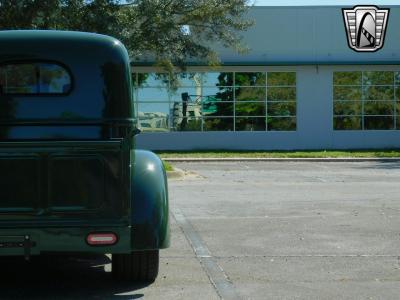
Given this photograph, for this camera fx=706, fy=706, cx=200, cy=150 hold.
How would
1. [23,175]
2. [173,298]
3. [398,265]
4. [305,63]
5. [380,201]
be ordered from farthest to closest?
1. [305,63]
2. [380,201]
3. [398,265]
4. [173,298]
5. [23,175]

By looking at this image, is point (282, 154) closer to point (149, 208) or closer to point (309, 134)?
point (309, 134)

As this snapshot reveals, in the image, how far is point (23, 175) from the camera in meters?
5.43

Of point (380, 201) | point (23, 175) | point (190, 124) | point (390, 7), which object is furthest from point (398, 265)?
point (390, 7)

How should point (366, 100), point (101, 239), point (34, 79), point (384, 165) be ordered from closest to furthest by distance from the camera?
1. point (101, 239)
2. point (34, 79)
3. point (384, 165)
4. point (366, 100)

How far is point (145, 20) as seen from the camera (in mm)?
19672

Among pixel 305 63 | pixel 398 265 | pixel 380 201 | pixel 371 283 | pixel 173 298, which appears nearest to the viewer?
pixel 173 298

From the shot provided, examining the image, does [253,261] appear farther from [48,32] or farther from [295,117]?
[295,117]

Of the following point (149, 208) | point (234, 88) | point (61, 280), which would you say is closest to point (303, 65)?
point (234, 88)

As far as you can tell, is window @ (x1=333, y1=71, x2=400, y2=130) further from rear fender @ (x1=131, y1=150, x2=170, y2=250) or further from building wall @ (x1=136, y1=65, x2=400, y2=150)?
rear fender @ (x1=131, y1=150, x2=170, y2=250)

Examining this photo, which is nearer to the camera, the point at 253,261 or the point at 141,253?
the point at 141,253

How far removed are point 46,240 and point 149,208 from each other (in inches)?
35.3

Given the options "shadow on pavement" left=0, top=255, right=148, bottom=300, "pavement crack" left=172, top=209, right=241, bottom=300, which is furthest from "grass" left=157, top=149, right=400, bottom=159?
"shadow on pavement" left=0, top=255, right=148, bottom=300

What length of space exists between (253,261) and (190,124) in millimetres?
23418

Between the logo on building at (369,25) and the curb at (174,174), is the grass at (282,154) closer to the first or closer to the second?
the logo on building at (369,25)
